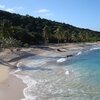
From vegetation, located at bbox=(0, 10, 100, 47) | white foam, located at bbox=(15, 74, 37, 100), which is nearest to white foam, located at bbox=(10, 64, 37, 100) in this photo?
white foam, located at bbox=(15, 74, 37, 100)

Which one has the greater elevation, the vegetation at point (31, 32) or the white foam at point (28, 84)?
the vegetation at point (31, 32)

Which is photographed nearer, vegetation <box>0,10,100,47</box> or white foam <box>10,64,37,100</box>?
white foam <box>10,64,37,100</box>

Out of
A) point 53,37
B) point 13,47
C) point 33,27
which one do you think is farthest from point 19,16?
point 13,47

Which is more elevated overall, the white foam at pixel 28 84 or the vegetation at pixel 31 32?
the vegetation at pixel 31 32

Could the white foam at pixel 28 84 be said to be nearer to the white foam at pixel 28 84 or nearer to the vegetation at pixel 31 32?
the white foam at pixel 28 84

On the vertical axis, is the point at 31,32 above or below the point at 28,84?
above

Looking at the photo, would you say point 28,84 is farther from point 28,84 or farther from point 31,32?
point 31,32

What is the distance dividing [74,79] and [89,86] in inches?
135

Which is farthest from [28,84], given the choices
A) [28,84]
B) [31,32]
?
[31,32]

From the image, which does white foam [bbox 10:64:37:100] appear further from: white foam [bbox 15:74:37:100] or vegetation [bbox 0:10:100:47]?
vegetation [bbox 0:10:100:47]

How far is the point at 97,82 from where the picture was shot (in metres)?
24.0

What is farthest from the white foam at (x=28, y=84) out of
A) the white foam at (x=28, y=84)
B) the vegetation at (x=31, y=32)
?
the vegetation at (x=31, y=32)

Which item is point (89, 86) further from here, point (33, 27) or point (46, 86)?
point (33, 27)

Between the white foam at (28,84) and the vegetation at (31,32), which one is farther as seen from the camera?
the vegetation at (31,32)
